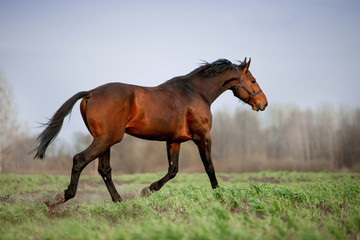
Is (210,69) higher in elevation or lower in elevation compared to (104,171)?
higher

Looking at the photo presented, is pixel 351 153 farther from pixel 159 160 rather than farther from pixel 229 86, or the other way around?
pixel 229 86

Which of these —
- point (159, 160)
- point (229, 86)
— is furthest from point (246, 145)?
point (229, 86)

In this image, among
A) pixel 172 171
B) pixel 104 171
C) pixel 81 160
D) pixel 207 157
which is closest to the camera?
pixel 81 160

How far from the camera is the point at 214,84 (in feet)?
21.4

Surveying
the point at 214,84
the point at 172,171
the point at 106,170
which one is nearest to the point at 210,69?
the point at 214,84

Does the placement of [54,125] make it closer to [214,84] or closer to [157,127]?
[157,127]

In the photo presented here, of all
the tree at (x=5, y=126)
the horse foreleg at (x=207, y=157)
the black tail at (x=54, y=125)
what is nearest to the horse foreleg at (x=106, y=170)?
the black tail at (x=54, y=125)

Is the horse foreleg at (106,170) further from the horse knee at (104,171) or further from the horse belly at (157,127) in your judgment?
the horse belly at (157,127)

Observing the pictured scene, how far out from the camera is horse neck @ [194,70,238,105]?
21.1 ft

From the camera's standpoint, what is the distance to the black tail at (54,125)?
509cm

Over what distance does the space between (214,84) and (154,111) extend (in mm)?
1828

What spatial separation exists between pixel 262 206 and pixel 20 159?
41539 millimetres

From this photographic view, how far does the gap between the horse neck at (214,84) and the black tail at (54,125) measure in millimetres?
2470

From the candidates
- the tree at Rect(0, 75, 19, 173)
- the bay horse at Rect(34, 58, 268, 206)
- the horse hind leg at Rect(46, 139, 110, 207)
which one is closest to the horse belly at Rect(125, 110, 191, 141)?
the bay horse at Rect(34, 58, 268, 206)
